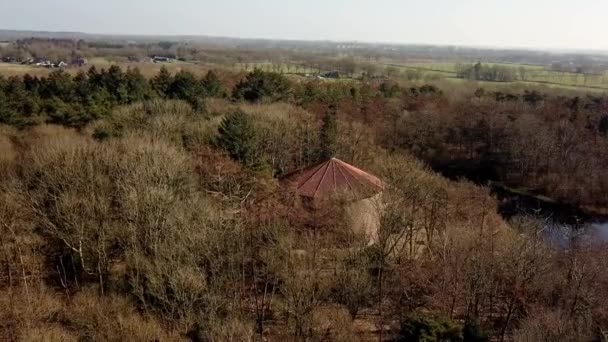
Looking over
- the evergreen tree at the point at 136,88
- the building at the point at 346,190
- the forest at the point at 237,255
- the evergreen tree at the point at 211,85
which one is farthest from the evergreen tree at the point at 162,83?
the building at the point at 346,190

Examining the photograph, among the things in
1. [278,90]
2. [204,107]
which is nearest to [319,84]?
[278,90]

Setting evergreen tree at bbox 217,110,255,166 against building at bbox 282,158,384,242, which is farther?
evergreen tree at bbox 217,110,255,166

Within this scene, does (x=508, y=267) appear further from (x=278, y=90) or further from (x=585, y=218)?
(x=278, y=90)

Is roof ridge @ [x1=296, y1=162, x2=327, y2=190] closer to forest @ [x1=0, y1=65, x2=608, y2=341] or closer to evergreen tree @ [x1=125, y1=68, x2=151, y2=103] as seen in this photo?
forest @ [x1=0, y1=65, x2=608, y2=341]

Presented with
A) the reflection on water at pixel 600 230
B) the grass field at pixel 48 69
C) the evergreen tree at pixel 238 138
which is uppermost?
the grass field at pixel 48 69

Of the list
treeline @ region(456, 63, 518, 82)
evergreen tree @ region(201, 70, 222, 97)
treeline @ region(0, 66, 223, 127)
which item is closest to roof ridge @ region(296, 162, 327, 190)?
treeline @ region(0, 66, 223, 127)

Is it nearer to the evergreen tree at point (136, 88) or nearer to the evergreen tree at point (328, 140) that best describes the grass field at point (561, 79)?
the evergreen tree at point (328, 140)
